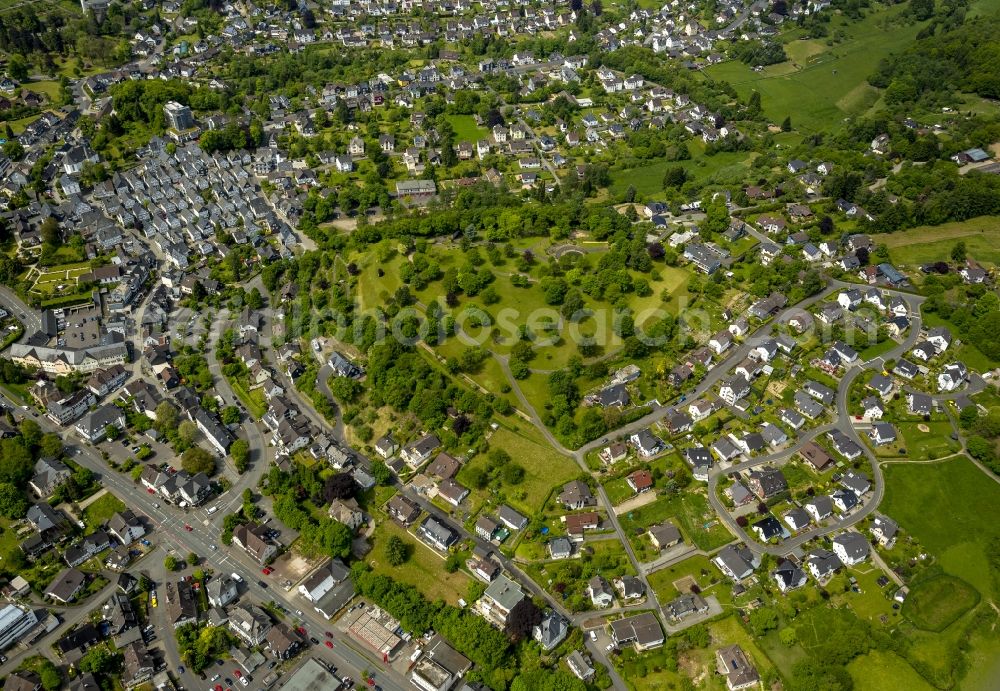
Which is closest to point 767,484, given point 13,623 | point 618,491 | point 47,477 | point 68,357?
point 618,491

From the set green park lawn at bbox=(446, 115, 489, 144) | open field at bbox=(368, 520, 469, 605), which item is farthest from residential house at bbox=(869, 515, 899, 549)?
green park lawn at bbox=(446, 115, 489, 144)

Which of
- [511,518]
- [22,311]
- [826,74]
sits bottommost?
[511,518]

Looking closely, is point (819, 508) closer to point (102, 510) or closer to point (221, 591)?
point (221, 591)

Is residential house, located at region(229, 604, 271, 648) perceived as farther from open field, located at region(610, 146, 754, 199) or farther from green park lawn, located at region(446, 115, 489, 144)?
green park lawn, located at region(446, 115, 489, 144)

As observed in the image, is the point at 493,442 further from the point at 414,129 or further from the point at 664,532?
the point at 414,129

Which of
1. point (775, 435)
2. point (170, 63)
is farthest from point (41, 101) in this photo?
point (775, 435)

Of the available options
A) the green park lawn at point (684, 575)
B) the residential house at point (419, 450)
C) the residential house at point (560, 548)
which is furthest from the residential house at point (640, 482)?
the residential house at point (419, 450)
